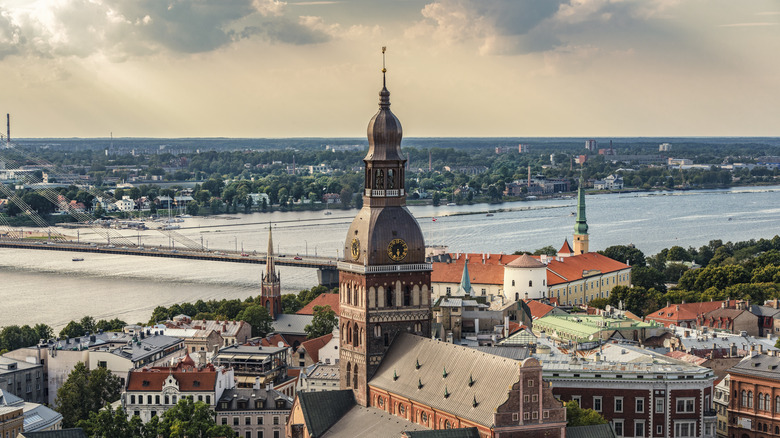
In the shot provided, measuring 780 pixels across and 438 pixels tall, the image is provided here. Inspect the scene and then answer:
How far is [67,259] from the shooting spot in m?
106

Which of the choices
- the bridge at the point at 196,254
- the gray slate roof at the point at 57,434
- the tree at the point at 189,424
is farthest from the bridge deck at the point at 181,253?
the gray slate roof at the point at 57,434

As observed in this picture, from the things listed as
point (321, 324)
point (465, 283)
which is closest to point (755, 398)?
point (321, 324)

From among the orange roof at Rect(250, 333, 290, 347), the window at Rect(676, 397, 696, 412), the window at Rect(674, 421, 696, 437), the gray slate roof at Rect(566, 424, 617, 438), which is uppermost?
the gray slate roof at Rect(566, 424, 617, 438)

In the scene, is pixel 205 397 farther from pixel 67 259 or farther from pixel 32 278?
pixel 67 259

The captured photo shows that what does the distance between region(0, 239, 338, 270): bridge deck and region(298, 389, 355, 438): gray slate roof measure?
176 ft

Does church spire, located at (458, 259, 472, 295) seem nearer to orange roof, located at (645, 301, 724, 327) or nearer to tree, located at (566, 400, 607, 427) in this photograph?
orange roof, located at (645, 301, 724, 327)

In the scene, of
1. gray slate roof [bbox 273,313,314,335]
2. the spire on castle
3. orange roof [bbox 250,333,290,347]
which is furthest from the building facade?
the spire on castle

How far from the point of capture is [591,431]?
1262 inches

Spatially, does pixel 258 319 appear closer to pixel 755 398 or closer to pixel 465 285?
pixel 465 285

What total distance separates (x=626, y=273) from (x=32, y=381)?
44.1 m

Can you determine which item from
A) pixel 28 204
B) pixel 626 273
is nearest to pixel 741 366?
pixel 626 273

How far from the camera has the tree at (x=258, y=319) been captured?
204 ft

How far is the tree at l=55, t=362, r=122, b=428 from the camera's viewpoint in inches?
1780

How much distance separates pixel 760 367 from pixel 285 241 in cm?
8030
